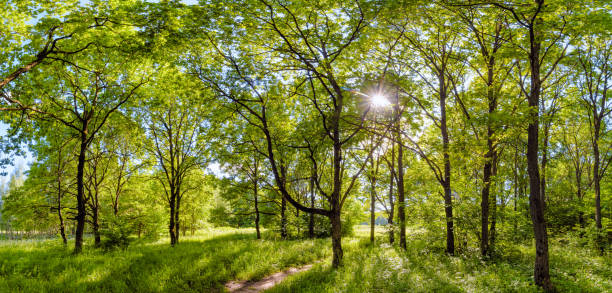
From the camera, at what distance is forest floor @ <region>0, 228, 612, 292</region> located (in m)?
7.54

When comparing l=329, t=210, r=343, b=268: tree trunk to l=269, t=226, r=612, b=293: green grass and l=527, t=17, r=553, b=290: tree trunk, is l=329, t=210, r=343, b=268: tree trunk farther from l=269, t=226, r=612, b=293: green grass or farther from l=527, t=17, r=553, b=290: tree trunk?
l=527, t=17, r=553, b=290: tree trunk

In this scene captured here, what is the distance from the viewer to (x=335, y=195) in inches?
404

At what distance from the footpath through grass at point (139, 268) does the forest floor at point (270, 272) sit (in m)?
0.03

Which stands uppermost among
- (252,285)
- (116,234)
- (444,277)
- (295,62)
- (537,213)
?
(295,62)

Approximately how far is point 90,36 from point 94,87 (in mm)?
5071

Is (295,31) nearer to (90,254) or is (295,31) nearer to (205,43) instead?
(205,43)

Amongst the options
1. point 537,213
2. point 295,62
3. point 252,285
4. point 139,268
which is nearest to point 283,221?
point 252,285

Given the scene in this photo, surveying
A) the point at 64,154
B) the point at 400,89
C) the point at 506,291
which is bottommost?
the point at 506,291

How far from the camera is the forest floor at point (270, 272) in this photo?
7.54 m

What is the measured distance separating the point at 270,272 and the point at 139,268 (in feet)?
15.8

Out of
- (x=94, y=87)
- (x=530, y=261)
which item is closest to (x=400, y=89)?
(x=530, y=261)

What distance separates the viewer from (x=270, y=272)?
10.5 meters

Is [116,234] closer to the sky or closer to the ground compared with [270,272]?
closer to the sky

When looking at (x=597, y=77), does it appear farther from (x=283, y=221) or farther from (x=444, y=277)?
(x=283, y=221)
